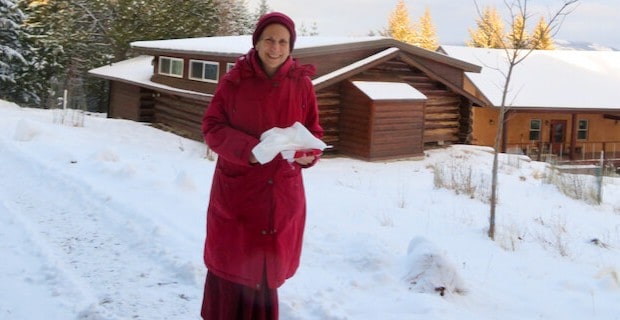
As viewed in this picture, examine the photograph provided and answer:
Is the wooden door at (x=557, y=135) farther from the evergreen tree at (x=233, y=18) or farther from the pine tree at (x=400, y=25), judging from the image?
the pine tree at (x=400, y=25)

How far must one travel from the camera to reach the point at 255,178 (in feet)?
10.4

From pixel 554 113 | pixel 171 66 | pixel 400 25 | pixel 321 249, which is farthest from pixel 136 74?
pixel 400 25

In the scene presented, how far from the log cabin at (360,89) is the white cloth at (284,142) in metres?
12.7

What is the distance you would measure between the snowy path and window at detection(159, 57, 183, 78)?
13.2 meters

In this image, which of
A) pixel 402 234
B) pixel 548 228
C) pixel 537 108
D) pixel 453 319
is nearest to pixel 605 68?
pixel 537 108

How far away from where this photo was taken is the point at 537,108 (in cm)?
2553

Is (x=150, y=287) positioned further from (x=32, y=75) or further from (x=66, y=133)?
(x=32, y=75)

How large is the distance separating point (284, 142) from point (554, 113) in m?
27.9

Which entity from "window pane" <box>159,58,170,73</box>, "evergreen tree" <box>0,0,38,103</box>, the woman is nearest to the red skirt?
the woman

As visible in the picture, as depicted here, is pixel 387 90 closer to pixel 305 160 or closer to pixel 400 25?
pixel 305 160

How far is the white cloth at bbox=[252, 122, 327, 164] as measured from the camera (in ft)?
9.86

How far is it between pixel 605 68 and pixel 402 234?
29.3m

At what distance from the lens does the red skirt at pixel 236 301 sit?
3.30m

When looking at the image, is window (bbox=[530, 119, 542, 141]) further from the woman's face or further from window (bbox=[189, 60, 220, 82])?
the woman's face
